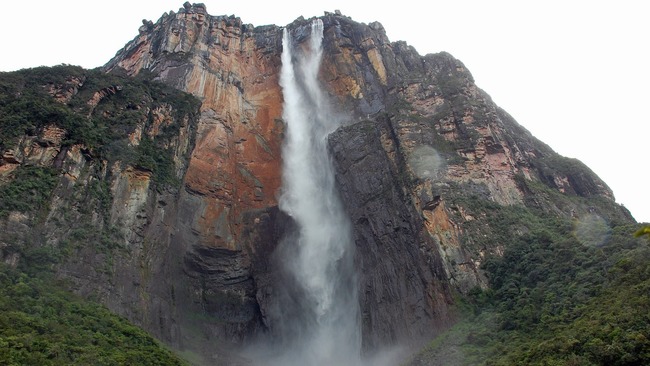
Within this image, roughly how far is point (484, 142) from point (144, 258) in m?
24.6

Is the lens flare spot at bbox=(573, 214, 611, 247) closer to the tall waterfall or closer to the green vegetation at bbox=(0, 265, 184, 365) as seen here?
the tall waterfall

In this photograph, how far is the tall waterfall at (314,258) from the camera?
1398 inches

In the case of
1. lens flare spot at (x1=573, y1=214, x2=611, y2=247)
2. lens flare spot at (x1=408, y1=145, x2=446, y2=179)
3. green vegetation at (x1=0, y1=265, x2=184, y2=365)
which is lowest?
green vegetation at (x1=0, y1=265, x2=184, y2=365)

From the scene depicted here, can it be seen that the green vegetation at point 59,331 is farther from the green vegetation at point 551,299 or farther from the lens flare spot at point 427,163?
the lens flare spot at point 427,163

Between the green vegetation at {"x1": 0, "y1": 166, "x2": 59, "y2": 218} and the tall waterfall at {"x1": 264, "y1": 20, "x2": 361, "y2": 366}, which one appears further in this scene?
the tall waterfall at {"x1": 264, "y1": 20, "x2": 361, "y2": 366}

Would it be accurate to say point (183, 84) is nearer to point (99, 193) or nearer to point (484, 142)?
point (99, 193)

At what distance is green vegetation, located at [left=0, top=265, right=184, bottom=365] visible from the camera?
685 inches

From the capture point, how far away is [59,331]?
66.3 ft

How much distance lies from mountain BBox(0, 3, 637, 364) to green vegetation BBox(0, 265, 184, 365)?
194cm

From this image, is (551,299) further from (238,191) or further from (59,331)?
(238,191)

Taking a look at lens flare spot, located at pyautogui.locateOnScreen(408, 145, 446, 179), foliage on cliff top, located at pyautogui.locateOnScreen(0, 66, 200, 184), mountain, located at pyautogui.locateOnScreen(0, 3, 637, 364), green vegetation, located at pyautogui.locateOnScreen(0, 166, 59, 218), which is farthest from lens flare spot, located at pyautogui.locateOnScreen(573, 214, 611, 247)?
green vegetation, located at pyautogui.locateOnScreen(0, 166, 59, 218)

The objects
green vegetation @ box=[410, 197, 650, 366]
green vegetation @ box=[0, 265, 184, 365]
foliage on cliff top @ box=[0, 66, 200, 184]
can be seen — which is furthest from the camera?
foliage on cliff top @ box=[0, 66, 200, 184]

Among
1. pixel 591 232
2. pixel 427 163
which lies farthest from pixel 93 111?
pixel 591 232

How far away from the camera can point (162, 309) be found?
1195 inches
